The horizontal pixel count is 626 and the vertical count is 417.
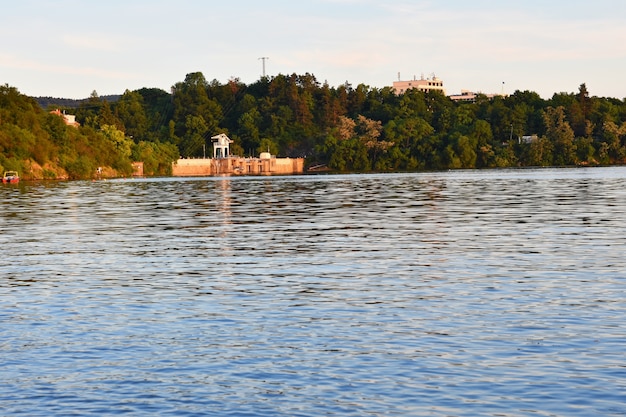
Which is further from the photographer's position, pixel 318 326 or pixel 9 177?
pixel 9 177

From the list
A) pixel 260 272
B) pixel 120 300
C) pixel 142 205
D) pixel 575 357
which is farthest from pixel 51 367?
pixel 142 205

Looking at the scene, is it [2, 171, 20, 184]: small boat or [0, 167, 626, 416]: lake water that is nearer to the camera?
[0, 167, 626, 416]: lake water

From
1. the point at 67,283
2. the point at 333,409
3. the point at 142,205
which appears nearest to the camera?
the point at 333,409

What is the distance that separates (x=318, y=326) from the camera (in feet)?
69.5

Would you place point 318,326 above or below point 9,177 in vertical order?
above

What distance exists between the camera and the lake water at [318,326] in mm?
15500

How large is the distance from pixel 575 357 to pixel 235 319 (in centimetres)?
770

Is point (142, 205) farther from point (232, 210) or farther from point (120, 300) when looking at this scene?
point (120, 300)

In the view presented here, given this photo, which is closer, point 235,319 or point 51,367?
point 51,367

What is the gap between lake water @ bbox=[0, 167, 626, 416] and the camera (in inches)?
610

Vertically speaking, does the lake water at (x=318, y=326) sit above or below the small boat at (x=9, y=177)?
above

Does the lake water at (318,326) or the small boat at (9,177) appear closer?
the lake water at (318,326)

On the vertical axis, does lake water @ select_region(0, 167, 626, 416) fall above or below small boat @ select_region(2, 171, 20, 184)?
above

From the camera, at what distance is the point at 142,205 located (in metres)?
79.4
